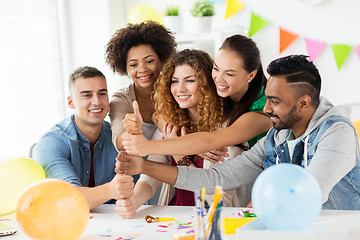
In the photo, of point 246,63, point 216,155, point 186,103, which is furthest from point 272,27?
point 216,155

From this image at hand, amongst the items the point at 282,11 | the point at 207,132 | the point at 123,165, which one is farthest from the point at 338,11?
the point at 123,165

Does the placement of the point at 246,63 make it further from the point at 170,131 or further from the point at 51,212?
the point at 51,212

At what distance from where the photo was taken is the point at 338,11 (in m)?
3.43

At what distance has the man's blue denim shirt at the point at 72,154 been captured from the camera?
204cm

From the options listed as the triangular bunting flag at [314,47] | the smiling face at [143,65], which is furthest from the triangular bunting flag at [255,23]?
the smiling face at [143,65]

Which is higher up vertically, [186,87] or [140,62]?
[140,62]

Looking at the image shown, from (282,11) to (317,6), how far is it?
253 mm

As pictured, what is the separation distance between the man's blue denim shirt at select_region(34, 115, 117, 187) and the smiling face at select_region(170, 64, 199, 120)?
1.45ft

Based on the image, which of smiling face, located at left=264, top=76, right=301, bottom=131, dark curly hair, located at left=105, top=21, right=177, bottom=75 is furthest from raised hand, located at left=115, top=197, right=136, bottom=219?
dark curly hair, located at left=105, top=21, right=177, bottom=75

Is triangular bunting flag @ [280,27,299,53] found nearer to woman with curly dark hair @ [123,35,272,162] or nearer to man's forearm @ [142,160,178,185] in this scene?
woman with curly dark hair @ [123,35,272,162]

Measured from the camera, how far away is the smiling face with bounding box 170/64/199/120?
7.04 ft

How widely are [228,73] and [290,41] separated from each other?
5.34ft

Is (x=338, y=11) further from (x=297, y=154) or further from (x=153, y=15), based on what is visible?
(x=297, y=154)

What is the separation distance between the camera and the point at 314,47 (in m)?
3.51
